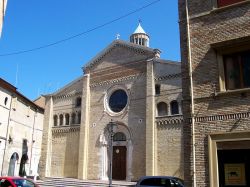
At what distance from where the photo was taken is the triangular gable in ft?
85.6

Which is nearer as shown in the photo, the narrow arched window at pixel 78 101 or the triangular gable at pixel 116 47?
the triangular gable at pixel 116 47

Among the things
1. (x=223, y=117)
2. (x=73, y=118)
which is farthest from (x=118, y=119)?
(x=223, y=117)

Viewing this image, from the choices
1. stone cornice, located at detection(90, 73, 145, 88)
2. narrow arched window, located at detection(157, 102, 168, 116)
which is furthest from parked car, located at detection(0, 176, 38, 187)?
stone cornice, located at detection(90, 73, 145, 88)

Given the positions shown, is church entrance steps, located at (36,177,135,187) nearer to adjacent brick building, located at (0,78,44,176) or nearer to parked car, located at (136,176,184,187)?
adjacent brick building, located at (0,78,44,176)

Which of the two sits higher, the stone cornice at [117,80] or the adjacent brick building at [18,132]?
the stone cornice at [117,80]

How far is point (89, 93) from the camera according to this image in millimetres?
29000

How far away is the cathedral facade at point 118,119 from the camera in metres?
23.6

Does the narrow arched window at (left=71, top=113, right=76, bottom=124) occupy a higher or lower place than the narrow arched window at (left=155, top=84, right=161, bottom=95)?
lower

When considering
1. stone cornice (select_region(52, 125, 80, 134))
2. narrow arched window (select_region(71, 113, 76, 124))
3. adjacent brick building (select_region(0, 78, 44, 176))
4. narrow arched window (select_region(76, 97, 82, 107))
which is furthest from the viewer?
narrow arched window (select_region(76, 97, 82, 107))

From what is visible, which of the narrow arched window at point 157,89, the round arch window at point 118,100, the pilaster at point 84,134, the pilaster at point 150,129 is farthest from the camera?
the pilaster at point 84,134

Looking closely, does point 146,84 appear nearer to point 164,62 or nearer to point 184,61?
point 164,62

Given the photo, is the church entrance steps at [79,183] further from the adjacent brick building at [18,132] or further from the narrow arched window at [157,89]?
the narrow arched window at [157,89]

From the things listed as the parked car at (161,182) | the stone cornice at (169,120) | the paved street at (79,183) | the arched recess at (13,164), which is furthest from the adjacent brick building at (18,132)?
the parked car at (161,182)

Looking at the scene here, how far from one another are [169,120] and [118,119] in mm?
4741
